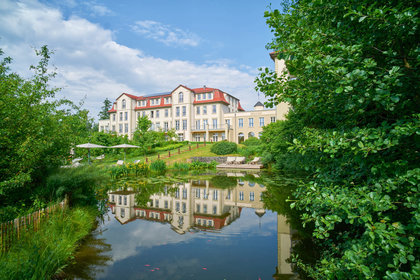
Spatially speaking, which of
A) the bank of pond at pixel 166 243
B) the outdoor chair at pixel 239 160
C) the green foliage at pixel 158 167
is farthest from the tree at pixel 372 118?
the outdoor chair at pixel 239 160

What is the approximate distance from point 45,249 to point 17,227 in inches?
36.2

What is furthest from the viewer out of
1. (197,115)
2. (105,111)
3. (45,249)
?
(105,111)

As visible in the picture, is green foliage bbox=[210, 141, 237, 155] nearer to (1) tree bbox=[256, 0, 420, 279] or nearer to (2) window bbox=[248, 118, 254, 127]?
(2) window bbox=[248, 118, 254, 127]

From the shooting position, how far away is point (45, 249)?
332cm

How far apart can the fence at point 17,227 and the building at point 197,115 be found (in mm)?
34740

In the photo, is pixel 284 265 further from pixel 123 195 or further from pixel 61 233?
pixel 123 195

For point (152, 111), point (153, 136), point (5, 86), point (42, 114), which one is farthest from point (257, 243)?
point (152, 111)

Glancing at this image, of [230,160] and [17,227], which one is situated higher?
[230,160]

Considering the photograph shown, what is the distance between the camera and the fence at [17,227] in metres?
3.53

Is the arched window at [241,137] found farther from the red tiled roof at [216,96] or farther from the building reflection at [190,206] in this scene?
the building reflection at [190,206]

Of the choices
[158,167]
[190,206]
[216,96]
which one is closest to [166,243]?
[190,206]

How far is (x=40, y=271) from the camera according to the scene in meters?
3.00

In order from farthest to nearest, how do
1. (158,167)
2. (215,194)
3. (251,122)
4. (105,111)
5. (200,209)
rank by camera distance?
(105,111) → (251,122) → (158,167) → (215,194) → (200,209)

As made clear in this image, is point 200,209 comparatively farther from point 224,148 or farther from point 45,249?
point 224,148
